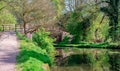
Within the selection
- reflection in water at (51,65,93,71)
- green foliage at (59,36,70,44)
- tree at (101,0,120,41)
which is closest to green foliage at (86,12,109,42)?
tree at (101,0,120,41)

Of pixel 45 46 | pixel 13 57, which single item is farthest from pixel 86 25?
pixel 13 57

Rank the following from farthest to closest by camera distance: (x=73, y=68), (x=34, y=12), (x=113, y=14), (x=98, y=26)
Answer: (x=98, y=26) → (x=113, y=14) → (x=34, y=12) → (x=73, y=68)

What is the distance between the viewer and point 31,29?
47281 mm

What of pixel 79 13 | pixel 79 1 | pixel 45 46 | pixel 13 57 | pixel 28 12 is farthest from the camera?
pixel 79 1

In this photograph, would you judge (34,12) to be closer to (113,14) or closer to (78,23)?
(78,23)

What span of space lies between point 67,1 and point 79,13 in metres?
15.3

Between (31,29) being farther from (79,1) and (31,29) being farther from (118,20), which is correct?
(79,1)

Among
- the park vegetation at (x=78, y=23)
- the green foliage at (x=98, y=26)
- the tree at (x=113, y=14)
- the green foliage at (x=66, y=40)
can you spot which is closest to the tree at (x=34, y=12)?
the park vegetation at (x=78, y=23)

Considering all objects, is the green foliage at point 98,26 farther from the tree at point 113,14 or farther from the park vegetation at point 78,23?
the tree at point 113,14

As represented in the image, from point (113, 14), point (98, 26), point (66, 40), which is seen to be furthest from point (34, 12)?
point (98, 26)

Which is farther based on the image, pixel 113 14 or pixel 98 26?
pixel 98 26

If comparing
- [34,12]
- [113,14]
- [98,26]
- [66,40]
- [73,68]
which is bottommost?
[73,68]

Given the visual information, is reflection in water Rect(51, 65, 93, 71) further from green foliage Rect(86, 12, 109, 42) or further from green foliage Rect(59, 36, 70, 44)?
green foliage Rect(59, 36, 70, 44)

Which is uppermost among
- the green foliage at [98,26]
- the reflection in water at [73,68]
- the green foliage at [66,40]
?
the green foliage at [98,26]
